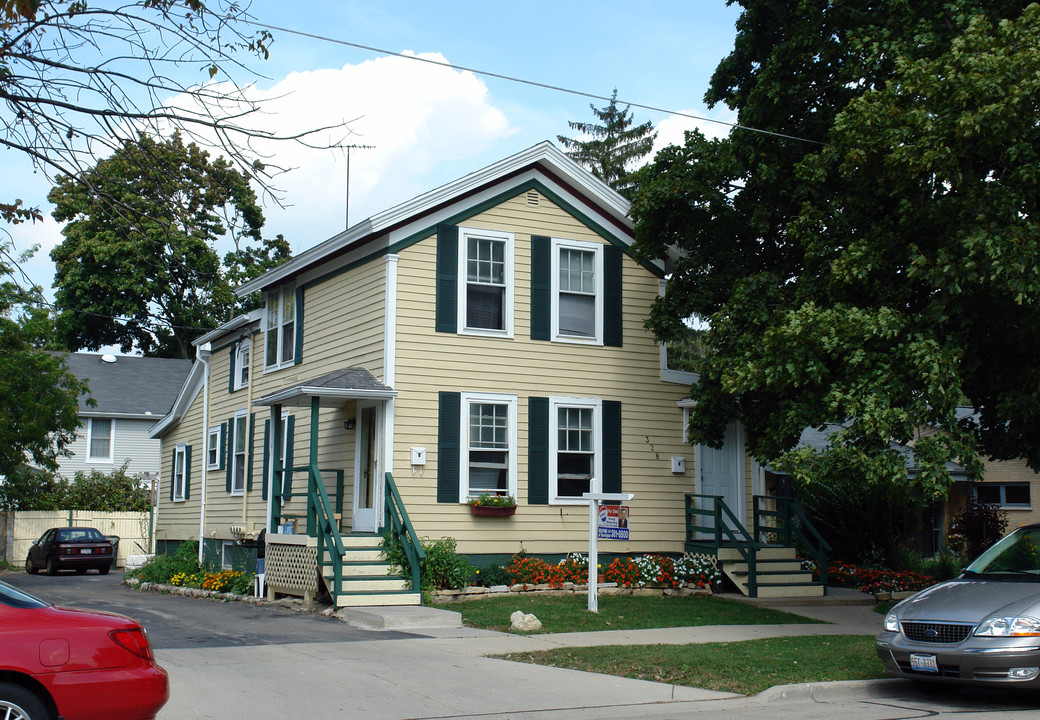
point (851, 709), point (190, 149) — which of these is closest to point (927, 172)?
point (851, 709)

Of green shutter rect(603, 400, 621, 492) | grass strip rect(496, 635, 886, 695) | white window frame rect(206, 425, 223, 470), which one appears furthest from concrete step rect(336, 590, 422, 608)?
white window frame rect(206, 425, 223, 470)

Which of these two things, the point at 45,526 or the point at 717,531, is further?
the point at 45,526

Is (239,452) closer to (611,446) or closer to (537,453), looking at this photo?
(537,453)

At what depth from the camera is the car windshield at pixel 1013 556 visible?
409 inches

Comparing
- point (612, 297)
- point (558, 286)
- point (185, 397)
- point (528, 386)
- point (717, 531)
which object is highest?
point (558, 286)

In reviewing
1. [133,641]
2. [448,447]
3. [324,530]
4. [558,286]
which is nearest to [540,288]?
[558,286]

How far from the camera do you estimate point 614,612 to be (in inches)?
607

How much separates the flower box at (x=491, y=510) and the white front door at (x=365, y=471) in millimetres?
1702

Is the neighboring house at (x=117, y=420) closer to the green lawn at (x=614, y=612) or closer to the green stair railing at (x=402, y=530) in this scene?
the green stair railing at (x=402, y=530)

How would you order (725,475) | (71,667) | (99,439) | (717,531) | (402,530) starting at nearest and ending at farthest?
(71,667), (402,530), (717,531), (725,475), (99,439)

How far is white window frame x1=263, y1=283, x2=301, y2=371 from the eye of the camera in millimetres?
21141

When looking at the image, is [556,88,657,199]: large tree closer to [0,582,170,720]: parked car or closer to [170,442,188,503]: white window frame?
[170,442,188,503]: white window frame

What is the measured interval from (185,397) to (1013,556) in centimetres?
2233

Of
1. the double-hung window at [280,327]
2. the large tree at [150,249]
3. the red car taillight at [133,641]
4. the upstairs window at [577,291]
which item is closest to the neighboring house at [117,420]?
the large tree at [150,249]
